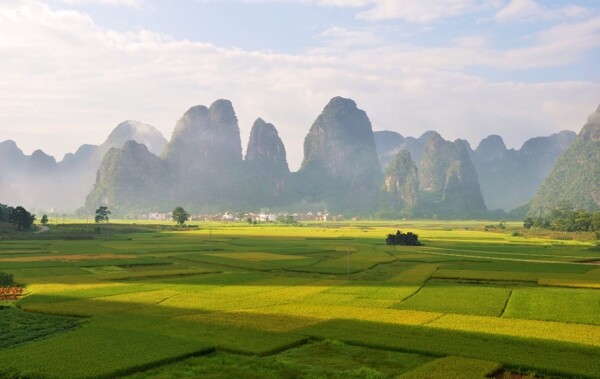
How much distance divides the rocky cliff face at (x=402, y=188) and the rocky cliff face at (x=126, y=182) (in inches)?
3275

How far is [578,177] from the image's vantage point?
14738 centimetres

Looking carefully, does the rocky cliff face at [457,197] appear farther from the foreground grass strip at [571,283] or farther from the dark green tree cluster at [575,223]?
the foreground grass strip at [571,283]

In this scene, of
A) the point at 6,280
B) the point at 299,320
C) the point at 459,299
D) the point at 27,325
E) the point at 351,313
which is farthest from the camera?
the point at 6,280

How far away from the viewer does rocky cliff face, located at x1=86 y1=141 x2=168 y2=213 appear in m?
184

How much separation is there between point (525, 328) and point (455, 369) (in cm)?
635

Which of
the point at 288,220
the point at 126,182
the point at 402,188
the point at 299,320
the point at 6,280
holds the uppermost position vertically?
the point at 126,182

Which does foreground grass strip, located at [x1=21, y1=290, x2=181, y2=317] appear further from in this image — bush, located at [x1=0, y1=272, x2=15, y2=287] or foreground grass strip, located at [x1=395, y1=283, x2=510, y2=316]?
foreground grass strip, located at [x1=395, y1=283, x2=510, y2=316]

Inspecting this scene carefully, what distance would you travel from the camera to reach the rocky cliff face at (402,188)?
17825cm

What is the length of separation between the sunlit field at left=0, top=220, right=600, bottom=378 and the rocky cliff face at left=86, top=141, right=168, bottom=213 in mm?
148965

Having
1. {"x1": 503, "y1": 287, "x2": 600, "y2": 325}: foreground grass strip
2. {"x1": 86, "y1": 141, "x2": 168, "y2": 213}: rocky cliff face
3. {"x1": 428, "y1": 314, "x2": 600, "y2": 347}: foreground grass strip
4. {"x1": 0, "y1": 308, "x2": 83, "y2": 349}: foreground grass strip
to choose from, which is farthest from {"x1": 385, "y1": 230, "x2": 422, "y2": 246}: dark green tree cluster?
{"x1": 86, "y1": 141, "x2": 168, "y2": 213}: rocky cliff face

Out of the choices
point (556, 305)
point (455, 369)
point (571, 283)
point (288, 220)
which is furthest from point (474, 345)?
point (288, 220)

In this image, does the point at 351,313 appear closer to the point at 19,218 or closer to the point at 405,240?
the point at 405,240

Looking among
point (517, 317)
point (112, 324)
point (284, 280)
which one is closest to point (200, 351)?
point (112, 324)

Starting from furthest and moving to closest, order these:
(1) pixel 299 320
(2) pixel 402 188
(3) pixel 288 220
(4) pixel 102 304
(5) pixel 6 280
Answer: (2) pixel 402 188, (3) pixel 288 220, (5) pixel 6 280, (4) pixel 102 304, (1) pixel 299 320
